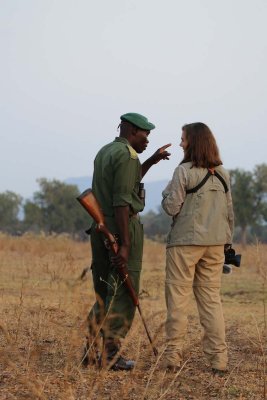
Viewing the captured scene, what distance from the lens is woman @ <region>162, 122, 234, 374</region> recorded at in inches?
175

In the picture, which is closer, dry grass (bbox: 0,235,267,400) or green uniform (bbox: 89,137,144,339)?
dry grass (bbox: 0,235,267,400)

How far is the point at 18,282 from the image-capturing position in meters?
10.5

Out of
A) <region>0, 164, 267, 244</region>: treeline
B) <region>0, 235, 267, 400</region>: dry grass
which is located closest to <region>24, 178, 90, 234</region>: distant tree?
<region>0, 164, 267, 244</region>: treeline

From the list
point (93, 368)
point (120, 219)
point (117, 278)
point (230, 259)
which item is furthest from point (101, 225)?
point (230, 259)

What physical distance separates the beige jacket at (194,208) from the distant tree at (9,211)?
2318 inches

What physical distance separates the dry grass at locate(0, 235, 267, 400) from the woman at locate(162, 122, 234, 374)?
0.20 meters

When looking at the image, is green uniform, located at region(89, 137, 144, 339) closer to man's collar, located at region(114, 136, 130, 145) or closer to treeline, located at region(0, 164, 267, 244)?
man's collar, located at region(114, 136, 130, 145)

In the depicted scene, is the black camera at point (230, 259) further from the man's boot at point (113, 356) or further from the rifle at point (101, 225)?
the man's boot at point (113, 356)

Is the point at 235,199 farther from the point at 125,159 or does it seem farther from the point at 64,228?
the point at 125,159

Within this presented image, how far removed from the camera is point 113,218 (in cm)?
441

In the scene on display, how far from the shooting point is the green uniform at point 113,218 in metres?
4.31

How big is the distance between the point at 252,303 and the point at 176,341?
5420 mm

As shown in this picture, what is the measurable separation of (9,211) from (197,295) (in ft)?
202

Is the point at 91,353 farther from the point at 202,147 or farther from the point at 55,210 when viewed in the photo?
the point at 55,210
